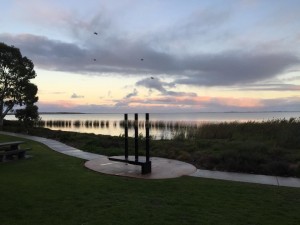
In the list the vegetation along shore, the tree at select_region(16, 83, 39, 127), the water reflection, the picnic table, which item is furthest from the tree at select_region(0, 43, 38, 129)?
the picnic table

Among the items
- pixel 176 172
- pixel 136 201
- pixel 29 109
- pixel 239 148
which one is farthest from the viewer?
pixel 29 109

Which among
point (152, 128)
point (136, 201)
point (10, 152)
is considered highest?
point (152, 128)

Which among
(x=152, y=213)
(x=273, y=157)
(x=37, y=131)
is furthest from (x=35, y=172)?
(x=37, y=131)

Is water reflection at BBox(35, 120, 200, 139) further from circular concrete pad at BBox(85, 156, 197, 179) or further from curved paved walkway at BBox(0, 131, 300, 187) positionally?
curved paved walkway at BBox(0, 131, 300, 187)

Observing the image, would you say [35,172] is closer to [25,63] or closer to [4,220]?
[4,220]

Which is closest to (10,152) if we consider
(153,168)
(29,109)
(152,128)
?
(153,168)

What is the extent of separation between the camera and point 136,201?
5984 mm

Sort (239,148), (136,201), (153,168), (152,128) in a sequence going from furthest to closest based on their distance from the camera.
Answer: (152,128)
(239,148)
(153,168)
(136,201)

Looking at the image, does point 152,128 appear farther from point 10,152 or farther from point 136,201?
point 136,201

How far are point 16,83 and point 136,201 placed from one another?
27.5 meters

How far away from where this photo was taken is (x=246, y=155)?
32.9 ft

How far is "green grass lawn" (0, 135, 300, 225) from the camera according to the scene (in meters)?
5.00

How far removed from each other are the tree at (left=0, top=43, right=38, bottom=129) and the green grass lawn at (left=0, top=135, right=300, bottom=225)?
76.8 feet

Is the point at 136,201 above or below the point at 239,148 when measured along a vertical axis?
below
